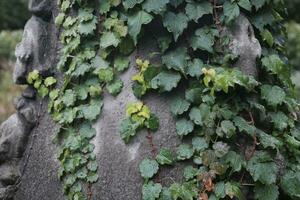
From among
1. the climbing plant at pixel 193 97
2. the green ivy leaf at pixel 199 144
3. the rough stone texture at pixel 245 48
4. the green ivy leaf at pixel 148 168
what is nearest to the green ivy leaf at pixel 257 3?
the climbing plant at pixel 193 97

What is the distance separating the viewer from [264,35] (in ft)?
8.71

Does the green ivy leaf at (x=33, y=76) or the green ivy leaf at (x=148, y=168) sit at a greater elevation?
the green ivy leaf at (x=33, y=76)

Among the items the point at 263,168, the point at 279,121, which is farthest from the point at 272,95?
the point at 263,168

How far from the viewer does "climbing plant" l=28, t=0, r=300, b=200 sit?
238cm

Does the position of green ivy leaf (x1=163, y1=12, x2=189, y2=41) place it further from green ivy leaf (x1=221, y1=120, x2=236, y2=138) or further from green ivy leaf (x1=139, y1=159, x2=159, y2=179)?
green ivy leaf (x1=139, y1=159, x2=159, y2=179)

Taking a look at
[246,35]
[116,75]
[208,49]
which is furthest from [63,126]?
[246,35]

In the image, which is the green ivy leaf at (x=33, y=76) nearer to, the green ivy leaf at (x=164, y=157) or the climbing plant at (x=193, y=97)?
the climbing plant at (x=193, y=97)

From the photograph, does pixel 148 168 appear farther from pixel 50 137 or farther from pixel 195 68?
pixel 50 137

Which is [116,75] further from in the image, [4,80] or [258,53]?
[4,80]

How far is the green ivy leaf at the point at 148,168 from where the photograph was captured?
245cm

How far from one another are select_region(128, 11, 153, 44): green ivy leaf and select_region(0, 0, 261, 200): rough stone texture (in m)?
0.14

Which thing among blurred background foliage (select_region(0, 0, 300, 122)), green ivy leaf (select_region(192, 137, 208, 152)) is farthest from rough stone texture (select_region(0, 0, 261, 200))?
blurred background foliage (select_region(0, 0, 300, 122))

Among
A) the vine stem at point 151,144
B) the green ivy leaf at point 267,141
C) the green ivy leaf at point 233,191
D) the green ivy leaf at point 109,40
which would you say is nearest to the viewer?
the green ivy leaf at point 233,191

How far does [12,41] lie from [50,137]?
6.10m
